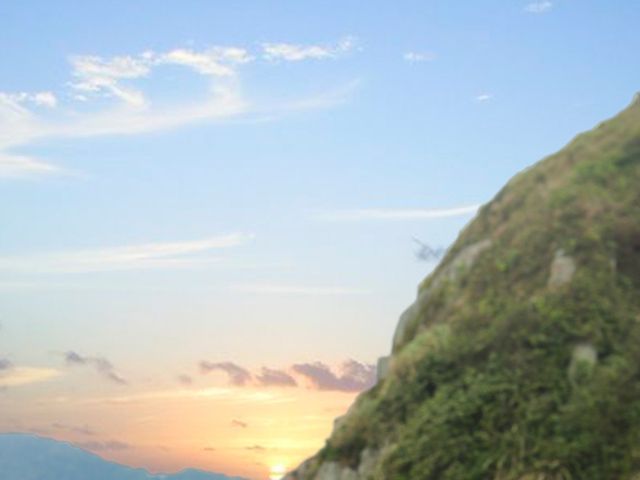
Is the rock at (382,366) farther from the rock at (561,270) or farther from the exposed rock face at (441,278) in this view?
the rock at (561,270)

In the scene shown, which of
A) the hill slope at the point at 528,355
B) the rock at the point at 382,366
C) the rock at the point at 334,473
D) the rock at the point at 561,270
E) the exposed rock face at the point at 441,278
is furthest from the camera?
the rock at the point at 382,366

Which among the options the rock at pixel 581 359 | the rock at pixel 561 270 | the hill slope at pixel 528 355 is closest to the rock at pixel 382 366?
the hill slope at pixel 528 355

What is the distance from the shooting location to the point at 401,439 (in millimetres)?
22938

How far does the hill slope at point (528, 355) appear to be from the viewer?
21031mm

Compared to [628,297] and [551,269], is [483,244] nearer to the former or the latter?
[551,269]

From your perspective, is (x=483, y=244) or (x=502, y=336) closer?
(x=502, y=336)

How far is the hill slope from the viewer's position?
21031mm

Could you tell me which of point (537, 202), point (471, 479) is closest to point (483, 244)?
point (537, 202)

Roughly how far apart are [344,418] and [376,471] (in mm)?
3282

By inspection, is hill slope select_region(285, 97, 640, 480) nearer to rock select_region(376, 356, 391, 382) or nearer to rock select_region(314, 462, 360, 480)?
rock select_region(314, 462, 360, 480)

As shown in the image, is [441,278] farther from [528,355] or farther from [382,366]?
[528,355]

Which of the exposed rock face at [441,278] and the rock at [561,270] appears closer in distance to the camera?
the rock at [561,270]

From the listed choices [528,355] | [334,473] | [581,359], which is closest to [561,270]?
[528,355]

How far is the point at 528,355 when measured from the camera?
22.5 m
